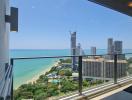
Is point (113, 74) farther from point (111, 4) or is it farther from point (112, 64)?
point (111, 4)

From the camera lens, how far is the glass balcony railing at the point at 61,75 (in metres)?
3.92

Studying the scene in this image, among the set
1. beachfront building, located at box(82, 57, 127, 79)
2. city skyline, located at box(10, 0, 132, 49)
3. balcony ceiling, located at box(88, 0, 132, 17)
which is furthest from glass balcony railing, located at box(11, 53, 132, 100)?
city skyline, located at box(10, 0, 132, 49)

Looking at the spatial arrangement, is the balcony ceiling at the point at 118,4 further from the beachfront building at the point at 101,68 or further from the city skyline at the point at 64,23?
the city skyline at the point at 64,23

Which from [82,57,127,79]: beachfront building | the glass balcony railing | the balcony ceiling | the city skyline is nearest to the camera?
the glass balcony railing

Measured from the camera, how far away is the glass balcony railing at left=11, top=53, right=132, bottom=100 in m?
3.92

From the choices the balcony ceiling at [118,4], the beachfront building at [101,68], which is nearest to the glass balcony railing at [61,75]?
the beachfront building at [101,68]

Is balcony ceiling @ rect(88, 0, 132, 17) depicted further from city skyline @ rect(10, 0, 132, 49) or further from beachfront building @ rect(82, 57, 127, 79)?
city skyline @ rect(10, 0, 132, 49)

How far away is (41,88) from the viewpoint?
4.27m

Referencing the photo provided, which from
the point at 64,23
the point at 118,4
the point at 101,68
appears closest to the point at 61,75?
the point at 101,68

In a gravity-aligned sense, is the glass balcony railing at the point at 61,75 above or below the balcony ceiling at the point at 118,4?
below

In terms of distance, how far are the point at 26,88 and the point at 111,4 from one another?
3.23 m

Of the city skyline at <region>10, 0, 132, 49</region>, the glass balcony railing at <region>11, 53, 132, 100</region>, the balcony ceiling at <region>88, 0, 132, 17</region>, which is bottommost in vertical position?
the glass balcony railing at <region>11, 53, 132, 100</region>

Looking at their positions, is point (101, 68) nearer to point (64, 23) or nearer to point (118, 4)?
point (118, 4)

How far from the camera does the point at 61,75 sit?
15.3 ft
